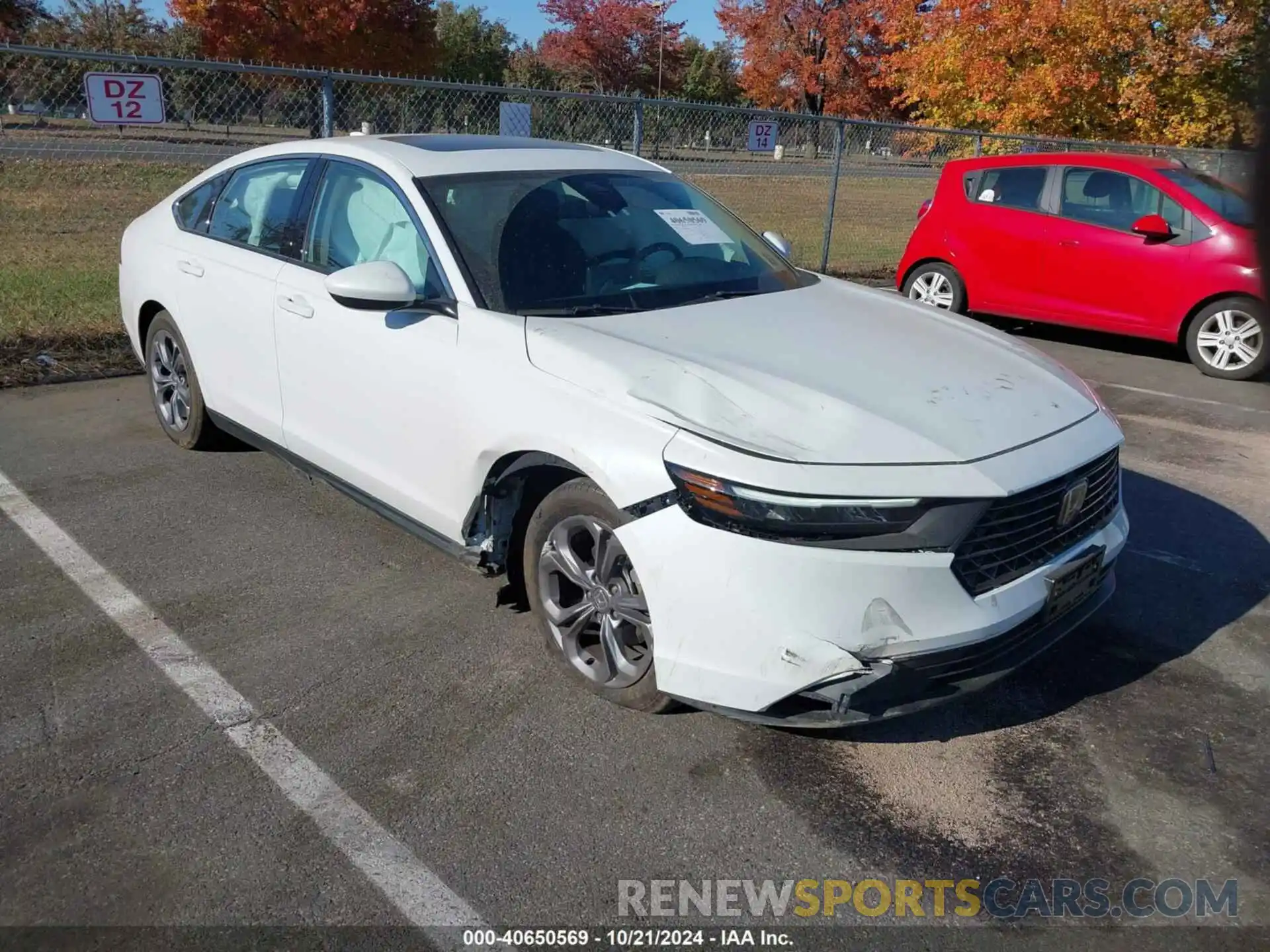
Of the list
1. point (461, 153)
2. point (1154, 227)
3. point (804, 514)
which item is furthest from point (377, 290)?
point (1154, 227)

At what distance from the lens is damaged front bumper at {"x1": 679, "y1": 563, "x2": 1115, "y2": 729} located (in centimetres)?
271

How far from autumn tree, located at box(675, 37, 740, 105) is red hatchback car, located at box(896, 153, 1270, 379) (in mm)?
59099

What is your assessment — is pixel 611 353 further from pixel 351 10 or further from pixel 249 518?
pixel 351 10

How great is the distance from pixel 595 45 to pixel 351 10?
24525mm

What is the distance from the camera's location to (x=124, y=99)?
6.78 metres

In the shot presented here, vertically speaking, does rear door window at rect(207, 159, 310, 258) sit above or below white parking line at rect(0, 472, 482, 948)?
above

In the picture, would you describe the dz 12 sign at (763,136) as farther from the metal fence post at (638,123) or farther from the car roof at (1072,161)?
the metal fence post at (638,123)

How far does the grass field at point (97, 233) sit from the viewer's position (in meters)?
7.41

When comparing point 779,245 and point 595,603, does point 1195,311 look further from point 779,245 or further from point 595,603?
point 595,603

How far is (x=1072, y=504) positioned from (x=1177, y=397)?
537 cm

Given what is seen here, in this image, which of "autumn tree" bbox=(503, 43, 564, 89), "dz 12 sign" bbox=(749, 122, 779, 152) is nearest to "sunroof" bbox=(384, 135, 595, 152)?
"dz 12 sign" bbox=(749, 122, 779, 152)

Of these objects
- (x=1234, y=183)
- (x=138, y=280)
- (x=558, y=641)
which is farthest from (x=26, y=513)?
(x=1234, y=183)

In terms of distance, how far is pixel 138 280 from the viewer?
17.9ft

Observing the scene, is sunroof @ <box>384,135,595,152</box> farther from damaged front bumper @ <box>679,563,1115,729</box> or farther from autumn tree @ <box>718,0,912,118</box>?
autumn tree @ <box>718,0,912,118</box>
